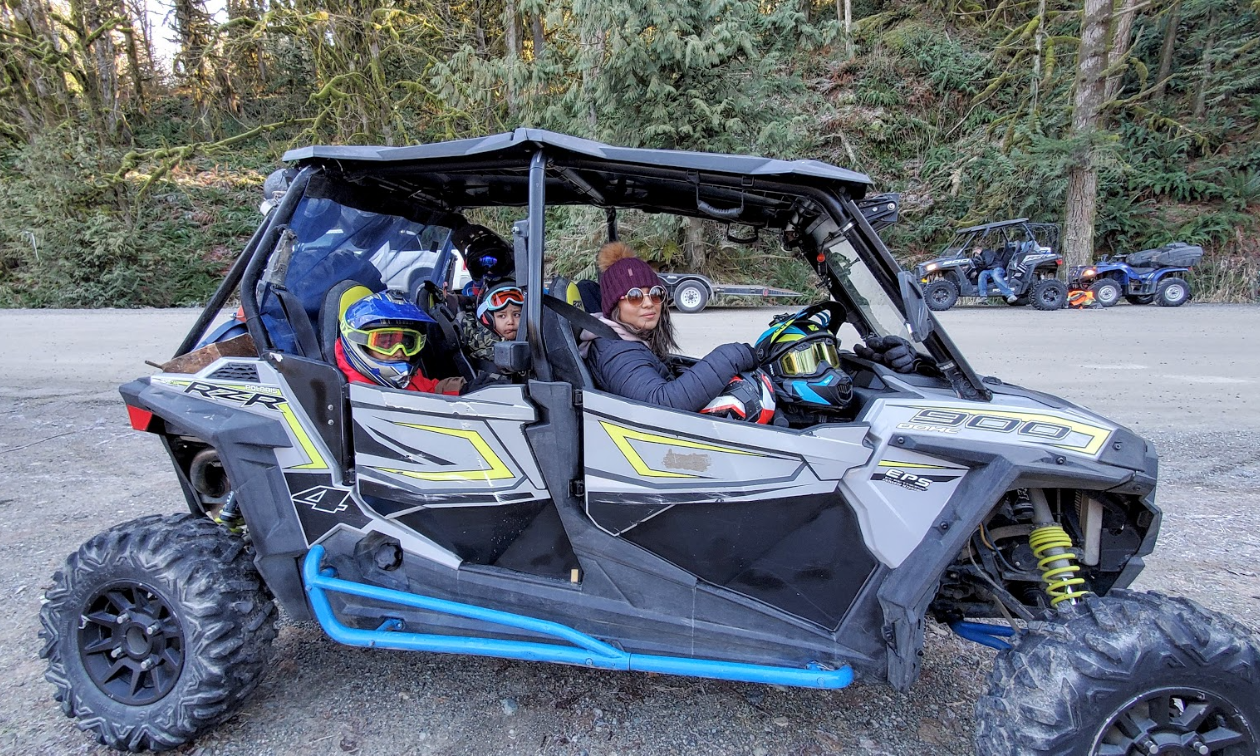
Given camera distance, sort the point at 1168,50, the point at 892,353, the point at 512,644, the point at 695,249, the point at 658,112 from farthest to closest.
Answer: the point at 1168,50 < the point at 695,249 < the point at 658,112 < the point at 892,353 < the point at 512,644

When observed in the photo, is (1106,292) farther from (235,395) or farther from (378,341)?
(235,395)

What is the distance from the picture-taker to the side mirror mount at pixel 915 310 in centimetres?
230

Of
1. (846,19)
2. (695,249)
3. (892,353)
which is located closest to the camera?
(892,353)

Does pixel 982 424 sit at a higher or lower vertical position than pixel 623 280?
lower

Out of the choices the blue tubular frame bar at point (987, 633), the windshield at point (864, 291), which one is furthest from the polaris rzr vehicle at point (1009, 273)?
the blue tubular frame bar at point (987, 633)

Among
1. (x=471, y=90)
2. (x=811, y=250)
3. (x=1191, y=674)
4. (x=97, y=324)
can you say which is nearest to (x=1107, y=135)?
(x=471, y=90)

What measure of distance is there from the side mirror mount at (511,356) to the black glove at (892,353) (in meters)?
1.47

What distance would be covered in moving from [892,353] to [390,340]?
2.09 meters

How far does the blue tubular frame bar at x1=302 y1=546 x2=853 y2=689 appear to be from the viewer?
2.36 metres

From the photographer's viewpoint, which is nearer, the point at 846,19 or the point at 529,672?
the point at 529,672

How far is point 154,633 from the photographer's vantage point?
261 centimetres

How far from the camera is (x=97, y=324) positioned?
14.3 m

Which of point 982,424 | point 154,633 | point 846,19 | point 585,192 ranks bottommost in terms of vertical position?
point 154,633

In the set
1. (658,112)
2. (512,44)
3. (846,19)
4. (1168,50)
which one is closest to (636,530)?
(658,112)
